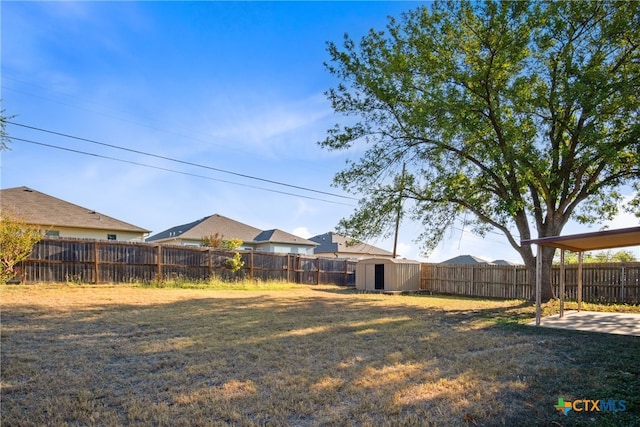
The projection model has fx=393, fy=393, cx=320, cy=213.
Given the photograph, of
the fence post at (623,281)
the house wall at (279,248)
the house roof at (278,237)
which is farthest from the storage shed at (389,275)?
the house roof at (278,237)

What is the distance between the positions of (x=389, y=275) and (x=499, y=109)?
9191 mm

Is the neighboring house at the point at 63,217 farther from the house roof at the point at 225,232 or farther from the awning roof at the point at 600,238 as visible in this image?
the awning roof at the point at 600,238

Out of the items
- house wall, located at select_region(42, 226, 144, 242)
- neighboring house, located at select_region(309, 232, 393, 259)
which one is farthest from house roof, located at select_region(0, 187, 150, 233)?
neighboring house, located at select_region(309, 232, 393, 259)

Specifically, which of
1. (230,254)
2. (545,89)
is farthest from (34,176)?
(545,89)

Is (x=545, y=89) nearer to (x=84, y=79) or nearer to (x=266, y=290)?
(x=266, y=290)

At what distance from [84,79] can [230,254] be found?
30.3ft

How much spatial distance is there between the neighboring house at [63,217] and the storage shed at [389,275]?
38.6 feet

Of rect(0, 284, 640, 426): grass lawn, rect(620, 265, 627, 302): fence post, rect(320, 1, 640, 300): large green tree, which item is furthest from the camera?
rect(620, 265, 627, 302): fence post

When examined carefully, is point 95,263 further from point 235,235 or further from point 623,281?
point 623,281

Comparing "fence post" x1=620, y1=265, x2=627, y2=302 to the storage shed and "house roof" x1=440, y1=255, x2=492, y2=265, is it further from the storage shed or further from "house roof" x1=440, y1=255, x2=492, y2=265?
"house roof" x1=440, y1=255, x2=492, y2=265

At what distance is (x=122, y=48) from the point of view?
9773 millimetres

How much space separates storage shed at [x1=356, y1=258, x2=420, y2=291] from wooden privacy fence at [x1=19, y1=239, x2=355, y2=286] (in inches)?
119

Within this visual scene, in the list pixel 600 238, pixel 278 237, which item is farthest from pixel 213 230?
pixel 600 238

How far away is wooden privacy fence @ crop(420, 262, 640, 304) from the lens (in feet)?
42.1
